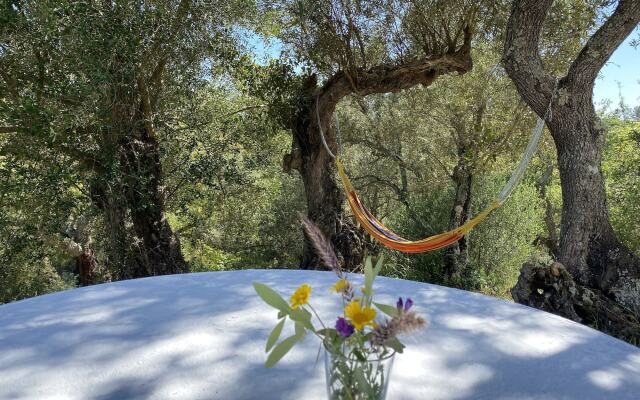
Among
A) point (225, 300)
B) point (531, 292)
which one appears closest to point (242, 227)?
point (531, 292)

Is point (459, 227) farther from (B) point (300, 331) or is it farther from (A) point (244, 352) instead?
(B) point (300, 331)

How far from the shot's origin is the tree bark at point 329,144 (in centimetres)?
450

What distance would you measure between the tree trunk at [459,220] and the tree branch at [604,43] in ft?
8.20

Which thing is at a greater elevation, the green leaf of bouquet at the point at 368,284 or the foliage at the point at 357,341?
the green leaf of bouquet at the point at 368,284

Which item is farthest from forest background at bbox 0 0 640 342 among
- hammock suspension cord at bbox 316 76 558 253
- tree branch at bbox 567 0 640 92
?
hammock suspension cord at bbox 316 76 558 253

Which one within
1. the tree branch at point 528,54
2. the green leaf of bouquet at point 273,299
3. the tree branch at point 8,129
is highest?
the tree branch at point 528,54

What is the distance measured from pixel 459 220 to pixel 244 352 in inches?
201

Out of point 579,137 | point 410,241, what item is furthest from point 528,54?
point 410,241

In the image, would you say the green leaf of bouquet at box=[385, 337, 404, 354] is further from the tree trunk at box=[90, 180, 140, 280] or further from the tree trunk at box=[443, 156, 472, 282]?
the tree trunk at box=[443, 156, 472, 282]

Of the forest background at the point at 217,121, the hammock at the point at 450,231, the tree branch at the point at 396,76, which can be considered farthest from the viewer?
the tree branch at the point at 396,76

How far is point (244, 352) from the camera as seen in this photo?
1.05 metres

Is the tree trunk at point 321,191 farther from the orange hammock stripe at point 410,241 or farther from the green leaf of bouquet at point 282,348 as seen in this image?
the green leaf of bouquet at point 282,348

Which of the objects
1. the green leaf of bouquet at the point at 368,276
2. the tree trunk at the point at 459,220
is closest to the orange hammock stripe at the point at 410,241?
the tree trunk at the point at 459,220

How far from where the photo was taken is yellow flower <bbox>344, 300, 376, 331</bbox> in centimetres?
65
